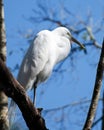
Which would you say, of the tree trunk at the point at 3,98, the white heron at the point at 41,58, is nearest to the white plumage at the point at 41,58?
the white heron at the point at 41,58

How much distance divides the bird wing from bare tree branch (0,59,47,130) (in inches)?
61.3

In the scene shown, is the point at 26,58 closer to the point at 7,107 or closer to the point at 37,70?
the point at 37,70

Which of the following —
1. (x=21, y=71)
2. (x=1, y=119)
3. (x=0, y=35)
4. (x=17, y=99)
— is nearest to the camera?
(x=17, y=99)

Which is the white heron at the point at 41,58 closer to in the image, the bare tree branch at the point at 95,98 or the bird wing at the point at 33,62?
the bird wing at the point at 33,62

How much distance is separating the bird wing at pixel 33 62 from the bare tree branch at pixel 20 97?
61.3 inches

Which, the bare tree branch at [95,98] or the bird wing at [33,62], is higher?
the bare tree branch at [95,98]

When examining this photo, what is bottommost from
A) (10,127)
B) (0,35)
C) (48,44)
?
(10,127)

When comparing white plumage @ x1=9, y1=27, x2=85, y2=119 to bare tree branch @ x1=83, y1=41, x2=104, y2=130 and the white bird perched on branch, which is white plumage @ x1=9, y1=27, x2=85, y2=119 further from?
bare tree branch @ x1=83, y1=41, x2=104, y2=130

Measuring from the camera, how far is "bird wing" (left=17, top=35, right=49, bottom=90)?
3.92 m

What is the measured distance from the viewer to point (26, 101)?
2.21 meters

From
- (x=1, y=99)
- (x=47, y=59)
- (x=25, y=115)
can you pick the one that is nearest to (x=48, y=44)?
(x=47, y=59)

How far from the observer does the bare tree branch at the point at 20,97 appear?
2.07m

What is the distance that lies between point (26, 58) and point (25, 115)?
1751mm

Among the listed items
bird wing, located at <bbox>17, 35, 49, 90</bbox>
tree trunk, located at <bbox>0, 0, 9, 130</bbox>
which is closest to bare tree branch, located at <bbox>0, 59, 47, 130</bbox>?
tree trunk, located at <bbox>0, 0, 9, 130</bbox>
